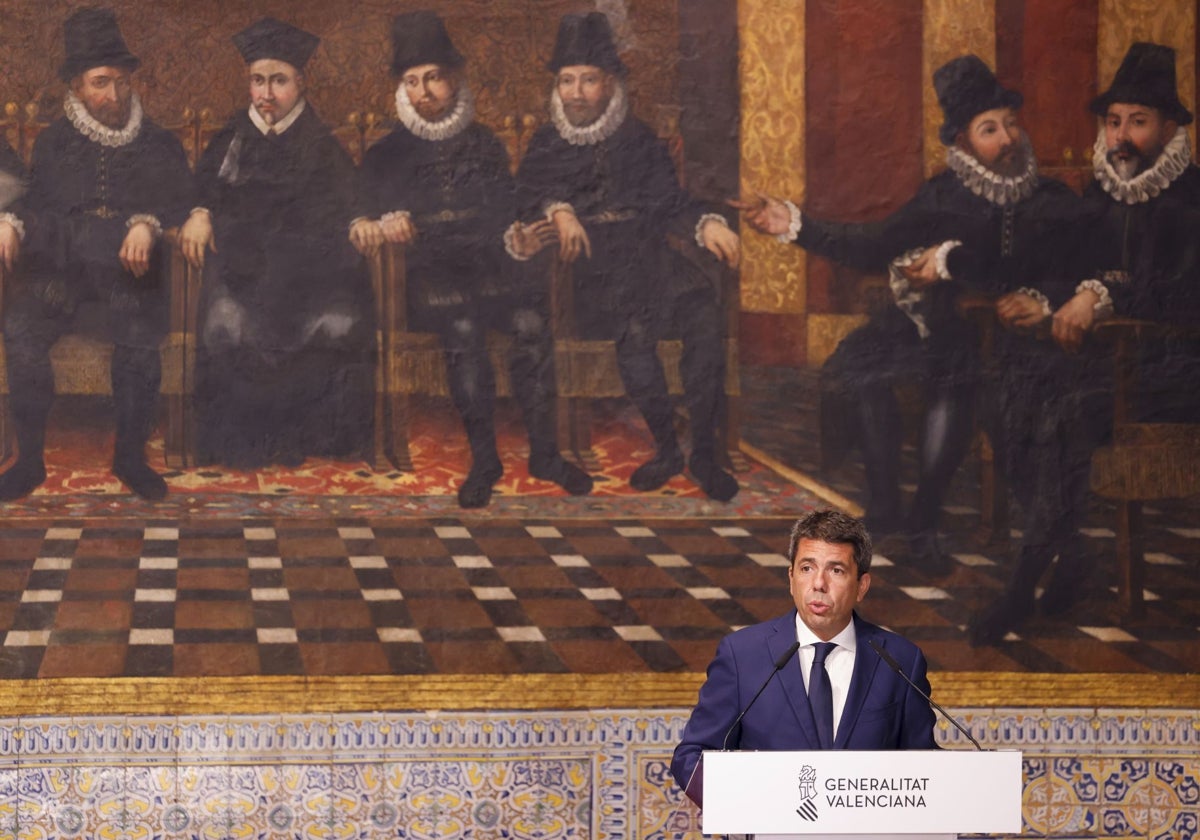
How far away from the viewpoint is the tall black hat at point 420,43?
19.3 ft

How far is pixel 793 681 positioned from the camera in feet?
11.4

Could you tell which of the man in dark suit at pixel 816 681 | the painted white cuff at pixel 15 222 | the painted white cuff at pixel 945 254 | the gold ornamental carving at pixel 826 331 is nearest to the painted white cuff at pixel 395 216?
the painted white cuff at pixel 15 222

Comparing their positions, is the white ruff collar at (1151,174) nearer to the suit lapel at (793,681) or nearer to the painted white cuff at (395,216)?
the painted white cuff at (395,216)

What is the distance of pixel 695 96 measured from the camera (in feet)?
19.7

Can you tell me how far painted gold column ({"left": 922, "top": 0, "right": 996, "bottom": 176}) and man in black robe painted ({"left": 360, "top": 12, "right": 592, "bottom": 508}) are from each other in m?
1.69

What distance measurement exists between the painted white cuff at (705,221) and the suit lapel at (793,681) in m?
2.74

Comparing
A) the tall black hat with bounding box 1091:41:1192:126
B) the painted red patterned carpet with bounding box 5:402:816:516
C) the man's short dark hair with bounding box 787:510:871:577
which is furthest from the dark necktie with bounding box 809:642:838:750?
the tall black hat with bounding box 1091:41:1192:126

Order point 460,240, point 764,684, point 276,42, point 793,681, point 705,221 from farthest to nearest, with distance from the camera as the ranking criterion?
point 705,221 < point 460,240 < point 276,42 < point 793,681 < point 764,684

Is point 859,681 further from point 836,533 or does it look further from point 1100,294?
point 1100,294

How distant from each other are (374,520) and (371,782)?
0.95 meters

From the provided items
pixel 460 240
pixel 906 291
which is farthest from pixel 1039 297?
pixel 460 240

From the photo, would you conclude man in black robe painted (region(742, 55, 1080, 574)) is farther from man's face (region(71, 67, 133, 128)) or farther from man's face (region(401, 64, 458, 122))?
man's face (region(71, 67, 133, 128))

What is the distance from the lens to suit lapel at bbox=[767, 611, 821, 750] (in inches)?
136

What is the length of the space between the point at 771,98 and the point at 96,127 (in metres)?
2.50
